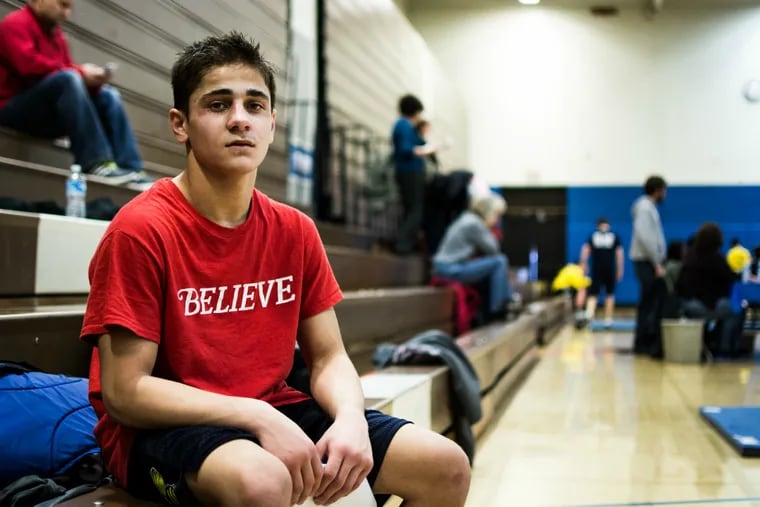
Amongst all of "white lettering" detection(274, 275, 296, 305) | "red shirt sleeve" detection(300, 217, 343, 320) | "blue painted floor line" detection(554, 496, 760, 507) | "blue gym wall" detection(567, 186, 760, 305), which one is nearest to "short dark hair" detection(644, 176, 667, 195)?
"blue painted floor line" detection(554, 496, 760, 507)

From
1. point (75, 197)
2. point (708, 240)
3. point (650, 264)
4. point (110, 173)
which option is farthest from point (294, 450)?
point (650, 264)

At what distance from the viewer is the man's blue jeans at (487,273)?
254 inches

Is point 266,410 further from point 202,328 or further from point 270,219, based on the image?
point 270,219

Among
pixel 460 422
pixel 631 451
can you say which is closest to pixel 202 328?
pixel 460 422

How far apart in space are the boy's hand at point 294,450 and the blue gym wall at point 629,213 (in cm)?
1356

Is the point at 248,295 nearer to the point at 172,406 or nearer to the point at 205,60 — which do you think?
the point at 172,406

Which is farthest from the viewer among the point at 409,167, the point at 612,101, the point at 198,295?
the point at 612,101

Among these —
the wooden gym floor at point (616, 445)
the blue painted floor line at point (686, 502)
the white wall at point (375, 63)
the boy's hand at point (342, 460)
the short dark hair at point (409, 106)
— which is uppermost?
the white wall at point (375, 63)

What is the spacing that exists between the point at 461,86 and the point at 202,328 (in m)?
11.4

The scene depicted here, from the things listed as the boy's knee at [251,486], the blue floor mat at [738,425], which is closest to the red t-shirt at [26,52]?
the boy's knee at [251,486]

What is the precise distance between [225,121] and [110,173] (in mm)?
1819

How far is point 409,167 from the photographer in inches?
280

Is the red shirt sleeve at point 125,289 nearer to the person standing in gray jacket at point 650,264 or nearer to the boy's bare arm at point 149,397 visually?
the boy's bare arm at point 149,397

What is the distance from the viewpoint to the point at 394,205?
7.63 meters
